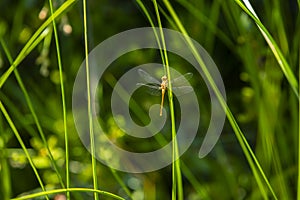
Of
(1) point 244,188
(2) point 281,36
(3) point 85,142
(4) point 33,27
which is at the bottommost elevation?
(1) point 244,188

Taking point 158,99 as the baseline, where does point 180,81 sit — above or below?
below

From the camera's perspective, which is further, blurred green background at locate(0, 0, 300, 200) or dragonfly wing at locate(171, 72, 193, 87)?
blurred green background at locate(0, 0, 300, 200)

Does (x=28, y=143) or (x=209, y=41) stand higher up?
(x=209, y=41)

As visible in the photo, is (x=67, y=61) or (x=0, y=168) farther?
(x=67, y=61)

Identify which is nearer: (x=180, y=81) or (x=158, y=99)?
(x=180, y=81)

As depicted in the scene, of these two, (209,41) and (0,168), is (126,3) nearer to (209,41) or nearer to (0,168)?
(209,41)

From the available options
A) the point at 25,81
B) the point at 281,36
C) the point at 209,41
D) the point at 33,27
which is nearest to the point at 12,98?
the point at 25,81

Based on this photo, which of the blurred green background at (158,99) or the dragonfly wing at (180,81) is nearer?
the dragonfly wing at (180,81)

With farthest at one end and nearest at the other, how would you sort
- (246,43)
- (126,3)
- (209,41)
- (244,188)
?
1. (126,3)
2. (209,41)
3. (244,188)
4. (246,43)
